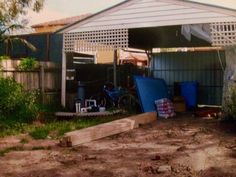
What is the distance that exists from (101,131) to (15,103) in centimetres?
321

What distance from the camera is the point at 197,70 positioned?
57.9 ft

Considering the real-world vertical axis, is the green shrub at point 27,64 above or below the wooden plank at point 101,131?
above

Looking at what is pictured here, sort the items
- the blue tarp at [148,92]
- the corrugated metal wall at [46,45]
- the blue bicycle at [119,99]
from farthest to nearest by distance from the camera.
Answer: the corrugated metal wall at [46,45], the blue bicycle at [119,99], the blue tarp at [148,92]

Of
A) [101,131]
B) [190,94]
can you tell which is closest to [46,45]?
[190,94]

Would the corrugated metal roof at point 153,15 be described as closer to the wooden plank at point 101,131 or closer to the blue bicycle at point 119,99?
the blue bicycle at point 119,99

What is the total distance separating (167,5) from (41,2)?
6397mm

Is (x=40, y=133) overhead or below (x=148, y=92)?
below

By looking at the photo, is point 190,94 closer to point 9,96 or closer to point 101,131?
point 101,131

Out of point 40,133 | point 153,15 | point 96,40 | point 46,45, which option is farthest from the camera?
point 46,45

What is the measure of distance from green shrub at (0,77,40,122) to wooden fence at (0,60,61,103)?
51 centimetres

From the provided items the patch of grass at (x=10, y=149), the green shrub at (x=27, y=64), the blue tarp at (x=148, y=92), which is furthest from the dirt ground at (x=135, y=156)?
the green shrub at (x=27, y=64)

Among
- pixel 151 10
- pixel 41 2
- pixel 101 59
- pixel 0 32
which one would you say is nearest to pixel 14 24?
pixel 0 32

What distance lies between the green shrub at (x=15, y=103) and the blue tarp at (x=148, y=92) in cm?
358

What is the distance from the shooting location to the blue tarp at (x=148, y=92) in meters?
13.8
